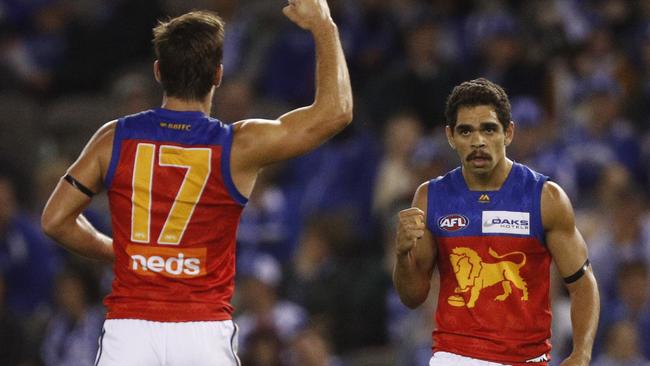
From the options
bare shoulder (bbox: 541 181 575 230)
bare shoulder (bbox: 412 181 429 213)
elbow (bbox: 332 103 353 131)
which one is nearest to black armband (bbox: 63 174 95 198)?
elbow (bbox: 332 103 353 131)

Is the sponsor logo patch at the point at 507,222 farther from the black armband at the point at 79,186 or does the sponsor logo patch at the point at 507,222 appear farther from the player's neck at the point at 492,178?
the black armband at the point at 79,186

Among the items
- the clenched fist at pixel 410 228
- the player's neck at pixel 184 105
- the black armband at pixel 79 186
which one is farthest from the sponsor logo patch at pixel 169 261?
the clenched fist at pixel 410 228

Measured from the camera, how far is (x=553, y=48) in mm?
12898

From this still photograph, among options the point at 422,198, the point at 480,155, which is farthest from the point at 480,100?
the point at 422,198

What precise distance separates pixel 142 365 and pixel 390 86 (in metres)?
7.63

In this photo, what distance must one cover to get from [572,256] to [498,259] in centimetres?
33

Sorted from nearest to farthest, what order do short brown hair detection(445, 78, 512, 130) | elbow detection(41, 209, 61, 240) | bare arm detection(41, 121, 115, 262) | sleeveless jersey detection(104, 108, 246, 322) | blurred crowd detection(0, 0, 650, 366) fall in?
sleeveless jersey detection(104, 108, 246, 322) < bare arm detection(41, 121, 115, 262) < elbow detection(41, 209, 61, 240) < short brown hair detection(445, 78, 512, 130) < blurred crowd detection(0, 0, 650, 366)

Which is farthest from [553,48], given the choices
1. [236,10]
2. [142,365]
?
[142,365]

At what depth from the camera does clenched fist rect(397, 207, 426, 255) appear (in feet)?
19.6

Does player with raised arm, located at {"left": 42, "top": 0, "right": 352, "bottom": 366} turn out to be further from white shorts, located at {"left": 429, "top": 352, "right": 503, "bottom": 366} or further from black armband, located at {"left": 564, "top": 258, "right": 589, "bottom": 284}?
black armband, located at {"left": 564, "top": 258, "right": 589, "bottom": 284}

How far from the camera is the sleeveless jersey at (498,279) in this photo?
620 centimetres

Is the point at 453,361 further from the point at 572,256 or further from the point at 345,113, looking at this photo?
the point at 345,113

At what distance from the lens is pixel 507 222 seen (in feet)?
20.4

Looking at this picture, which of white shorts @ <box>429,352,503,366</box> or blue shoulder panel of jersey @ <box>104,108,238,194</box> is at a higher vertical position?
blue shoulder panel of jersey @ <box>104,108,238,194</box>
